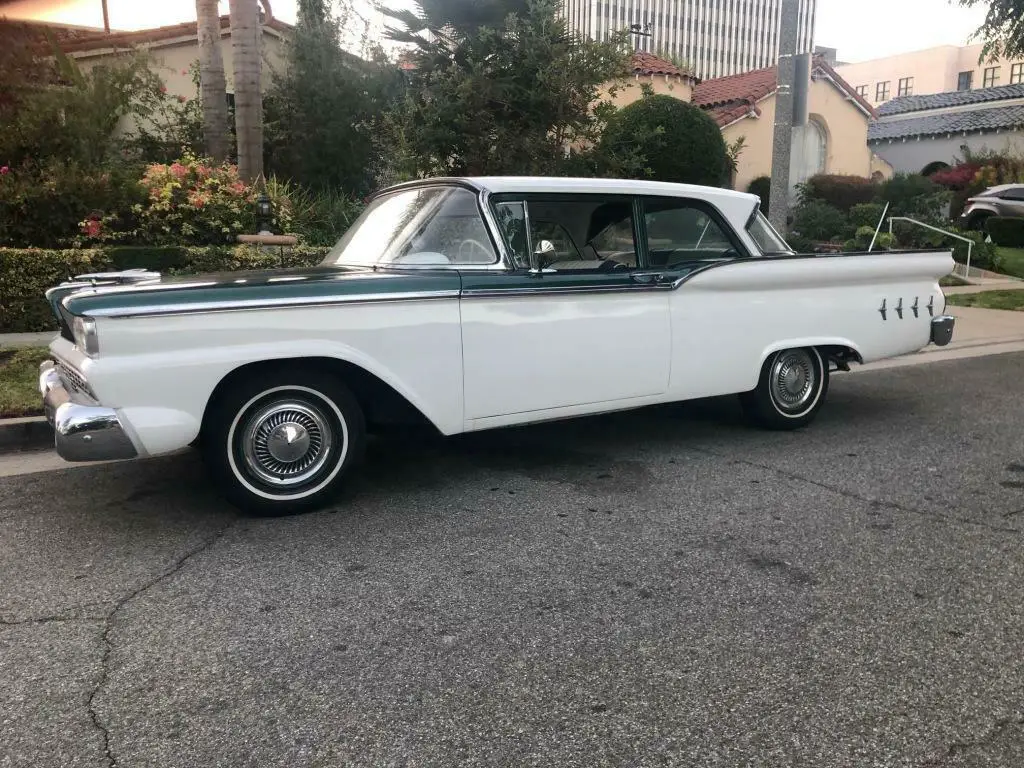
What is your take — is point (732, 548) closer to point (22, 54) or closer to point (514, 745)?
point (514, 745)

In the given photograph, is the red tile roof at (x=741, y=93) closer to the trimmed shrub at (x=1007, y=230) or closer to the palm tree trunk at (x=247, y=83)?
the trimmed shrub at (x=1007, y=230)

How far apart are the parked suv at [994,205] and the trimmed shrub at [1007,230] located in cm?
32

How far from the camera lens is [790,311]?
5406 millimetres

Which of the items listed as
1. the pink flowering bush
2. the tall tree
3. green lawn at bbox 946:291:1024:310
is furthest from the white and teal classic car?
the tall tree

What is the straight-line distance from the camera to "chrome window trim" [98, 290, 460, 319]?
3.59 m

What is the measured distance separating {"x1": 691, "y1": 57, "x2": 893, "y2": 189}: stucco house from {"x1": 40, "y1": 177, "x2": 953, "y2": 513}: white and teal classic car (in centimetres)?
1804

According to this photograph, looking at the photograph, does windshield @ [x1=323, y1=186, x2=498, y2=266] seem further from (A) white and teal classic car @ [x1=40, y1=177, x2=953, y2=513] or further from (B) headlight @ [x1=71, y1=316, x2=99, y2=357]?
(B) headlight @ [x1=71, y1=316, x2=99, y2=357]

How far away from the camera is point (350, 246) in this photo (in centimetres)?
510

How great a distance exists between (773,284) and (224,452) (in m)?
3.42

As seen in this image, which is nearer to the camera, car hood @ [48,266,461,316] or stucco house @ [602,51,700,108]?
car hood @ [48,266,461,316]

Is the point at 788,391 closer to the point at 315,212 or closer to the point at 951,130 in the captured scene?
the point at 315,212

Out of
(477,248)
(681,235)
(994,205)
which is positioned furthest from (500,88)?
(994,205)

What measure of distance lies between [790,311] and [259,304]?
3336 millimetres

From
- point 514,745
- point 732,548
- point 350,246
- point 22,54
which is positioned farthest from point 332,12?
point 514,745
